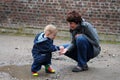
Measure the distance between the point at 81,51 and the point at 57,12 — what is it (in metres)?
3.83

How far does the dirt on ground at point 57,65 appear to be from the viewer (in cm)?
640

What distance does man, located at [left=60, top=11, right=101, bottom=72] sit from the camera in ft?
21.1

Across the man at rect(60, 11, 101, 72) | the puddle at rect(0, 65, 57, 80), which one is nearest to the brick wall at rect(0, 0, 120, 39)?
the man at rect(60, 11, 101, 72)

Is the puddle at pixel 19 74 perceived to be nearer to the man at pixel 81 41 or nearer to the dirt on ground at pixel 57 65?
the dirt on ground at pixel 57 65

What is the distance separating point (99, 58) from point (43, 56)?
206cm

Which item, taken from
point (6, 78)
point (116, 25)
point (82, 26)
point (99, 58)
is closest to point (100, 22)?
point (116, 25)

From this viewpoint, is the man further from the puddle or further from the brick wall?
the brick wall

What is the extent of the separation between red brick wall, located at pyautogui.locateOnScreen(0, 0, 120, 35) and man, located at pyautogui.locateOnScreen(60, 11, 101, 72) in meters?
3.29

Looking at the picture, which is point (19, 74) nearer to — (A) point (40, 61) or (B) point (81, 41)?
(A) point (40, 61)

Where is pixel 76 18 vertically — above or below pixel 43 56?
above

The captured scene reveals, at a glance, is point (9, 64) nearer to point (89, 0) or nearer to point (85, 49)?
point (85, 49)

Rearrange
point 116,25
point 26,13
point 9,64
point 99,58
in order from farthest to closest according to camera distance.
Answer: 1. point 26,13
2. point 116,25
3. point 99,58
4. point 9,64

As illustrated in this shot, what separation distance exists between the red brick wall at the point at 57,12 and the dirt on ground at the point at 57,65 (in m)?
0.74

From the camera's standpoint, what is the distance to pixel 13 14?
10633 mm
